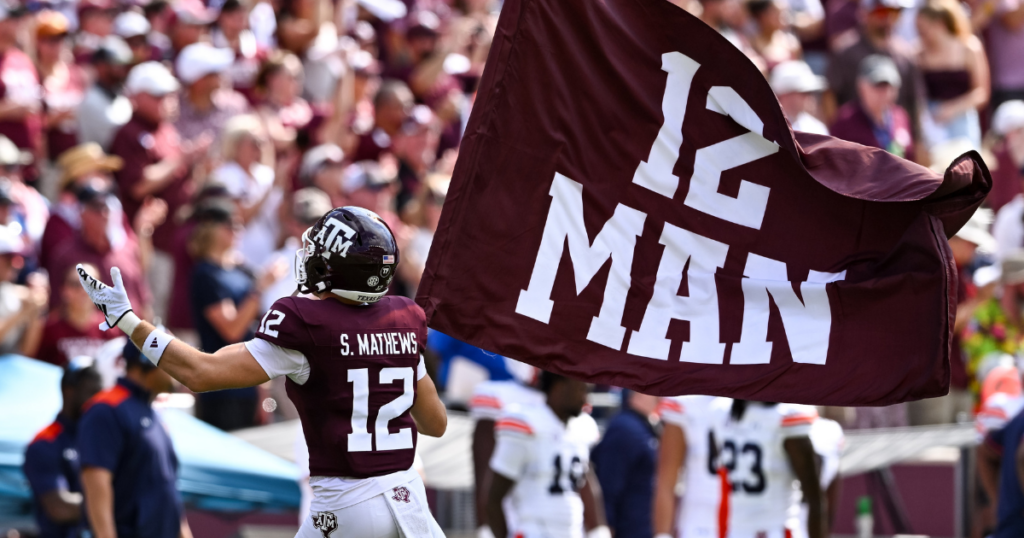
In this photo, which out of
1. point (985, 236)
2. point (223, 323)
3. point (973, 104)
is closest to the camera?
point (223, 323)

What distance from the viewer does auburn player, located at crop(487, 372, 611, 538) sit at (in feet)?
27.4

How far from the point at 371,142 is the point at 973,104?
18.1ft

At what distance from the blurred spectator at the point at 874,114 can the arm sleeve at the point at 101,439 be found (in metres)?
7.03

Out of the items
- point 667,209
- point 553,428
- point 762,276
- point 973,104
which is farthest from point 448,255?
point 973,104

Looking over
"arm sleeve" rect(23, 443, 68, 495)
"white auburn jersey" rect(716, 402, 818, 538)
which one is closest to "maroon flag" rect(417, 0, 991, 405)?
"white auburn jersey" rect(716, 402, 818, 538)

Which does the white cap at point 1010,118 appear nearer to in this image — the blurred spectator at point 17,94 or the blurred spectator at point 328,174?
the blurred spectator at point 328,174

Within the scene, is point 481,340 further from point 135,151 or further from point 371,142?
point 371,142

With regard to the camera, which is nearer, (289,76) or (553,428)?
(553,428)

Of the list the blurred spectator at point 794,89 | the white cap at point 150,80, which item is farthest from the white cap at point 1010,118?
the white cap at point 150,80

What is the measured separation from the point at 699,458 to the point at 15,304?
4320 mm

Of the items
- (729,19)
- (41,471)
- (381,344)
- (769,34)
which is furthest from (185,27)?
(381,344)

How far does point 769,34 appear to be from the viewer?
14172 mm

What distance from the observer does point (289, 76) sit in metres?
12.4

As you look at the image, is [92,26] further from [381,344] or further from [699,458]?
[381,344]
